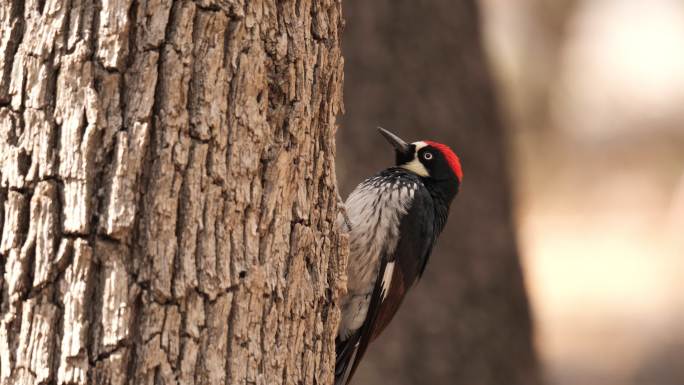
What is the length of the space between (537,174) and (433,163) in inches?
543

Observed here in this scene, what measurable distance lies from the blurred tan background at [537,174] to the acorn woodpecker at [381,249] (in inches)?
65.1

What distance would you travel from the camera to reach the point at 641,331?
1327cm

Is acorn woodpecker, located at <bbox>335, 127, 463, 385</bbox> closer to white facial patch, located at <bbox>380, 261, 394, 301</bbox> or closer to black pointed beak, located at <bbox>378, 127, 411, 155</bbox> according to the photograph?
white facial patch, located at <bbox>380, 261, 394, 301</bbox>

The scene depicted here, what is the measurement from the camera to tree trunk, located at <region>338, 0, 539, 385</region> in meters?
6.19

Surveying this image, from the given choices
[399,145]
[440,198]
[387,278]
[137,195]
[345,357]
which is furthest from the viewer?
[399,145]

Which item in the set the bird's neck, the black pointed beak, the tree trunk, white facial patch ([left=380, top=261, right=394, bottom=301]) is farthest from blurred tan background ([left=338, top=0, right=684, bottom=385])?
white facial patch ([left=380, top=261, right=394, bottom=301])

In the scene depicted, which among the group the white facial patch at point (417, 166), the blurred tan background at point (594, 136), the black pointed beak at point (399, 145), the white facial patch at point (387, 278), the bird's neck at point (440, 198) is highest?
the blurred tan background at point (594, 136)

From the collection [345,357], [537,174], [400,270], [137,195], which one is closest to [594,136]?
[537,174]

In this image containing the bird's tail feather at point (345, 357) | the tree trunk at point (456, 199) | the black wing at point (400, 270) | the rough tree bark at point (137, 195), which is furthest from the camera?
the tree trunk at point (456, 199)

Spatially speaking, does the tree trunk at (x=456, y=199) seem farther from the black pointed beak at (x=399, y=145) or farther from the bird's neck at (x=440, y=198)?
the bird's neck at (x=440, y=198)

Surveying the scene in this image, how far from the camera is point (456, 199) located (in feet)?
21.1

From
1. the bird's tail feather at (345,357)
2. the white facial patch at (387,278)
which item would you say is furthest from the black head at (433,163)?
the bird's tail feather at (345,357)

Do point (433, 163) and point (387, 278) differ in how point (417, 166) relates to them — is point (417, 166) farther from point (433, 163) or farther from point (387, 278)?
point (387, 278)

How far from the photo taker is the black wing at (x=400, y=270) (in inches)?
162
